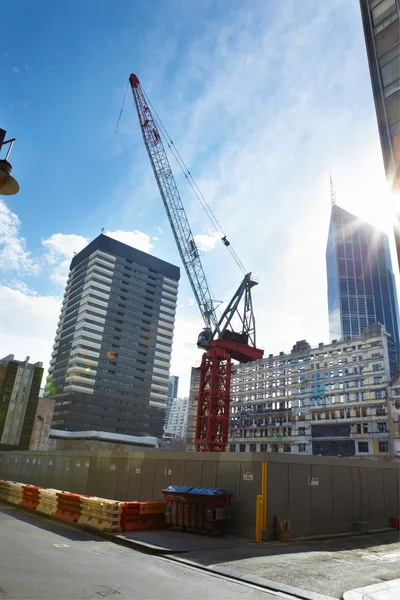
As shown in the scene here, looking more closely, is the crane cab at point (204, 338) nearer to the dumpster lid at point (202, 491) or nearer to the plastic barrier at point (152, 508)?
the plastic barrier at point (152, 508)

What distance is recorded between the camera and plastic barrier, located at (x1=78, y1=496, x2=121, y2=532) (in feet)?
49.2

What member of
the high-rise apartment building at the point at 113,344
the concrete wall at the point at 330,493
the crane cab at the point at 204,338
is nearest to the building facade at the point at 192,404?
the crane cab at the point at 204,338

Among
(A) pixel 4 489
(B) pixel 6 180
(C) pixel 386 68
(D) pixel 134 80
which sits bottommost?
(A) pixel 4 489

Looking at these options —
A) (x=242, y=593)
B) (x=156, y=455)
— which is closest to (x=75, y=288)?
(x=156, y=455)

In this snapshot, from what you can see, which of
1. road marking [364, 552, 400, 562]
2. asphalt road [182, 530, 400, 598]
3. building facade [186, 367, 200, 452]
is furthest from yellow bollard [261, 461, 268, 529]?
building facade [186, 367, 200, 452]

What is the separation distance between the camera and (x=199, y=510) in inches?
621

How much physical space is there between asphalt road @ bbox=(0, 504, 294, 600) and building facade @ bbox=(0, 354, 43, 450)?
81.7 m

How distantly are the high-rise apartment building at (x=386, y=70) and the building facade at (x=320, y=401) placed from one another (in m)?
67.2

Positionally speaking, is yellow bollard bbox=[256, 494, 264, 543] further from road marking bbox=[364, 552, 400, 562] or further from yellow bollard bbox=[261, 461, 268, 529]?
road marking bbox=[364, 552, 400, 562]

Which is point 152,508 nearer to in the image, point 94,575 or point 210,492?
point 210,492

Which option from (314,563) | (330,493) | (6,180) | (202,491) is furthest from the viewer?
(330,493)

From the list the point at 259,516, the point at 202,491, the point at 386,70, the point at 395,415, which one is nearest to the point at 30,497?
the point at 202,491

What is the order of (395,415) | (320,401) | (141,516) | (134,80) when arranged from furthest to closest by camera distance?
(320,401) < (395,415) < (134,80) < (141,516)

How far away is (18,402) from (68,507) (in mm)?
78562
